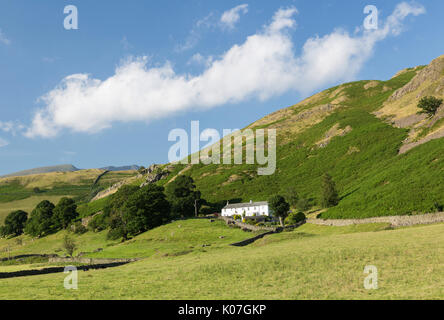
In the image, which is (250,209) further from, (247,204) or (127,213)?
(127,213)

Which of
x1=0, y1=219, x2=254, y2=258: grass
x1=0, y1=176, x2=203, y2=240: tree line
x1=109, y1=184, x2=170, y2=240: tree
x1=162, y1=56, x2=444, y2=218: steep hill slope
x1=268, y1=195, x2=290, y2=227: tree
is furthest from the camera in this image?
x1=0, y1=176, x2=203, y2=240: tree line

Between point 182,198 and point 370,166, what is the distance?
249 feet

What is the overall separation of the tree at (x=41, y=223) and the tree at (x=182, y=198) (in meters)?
64.0

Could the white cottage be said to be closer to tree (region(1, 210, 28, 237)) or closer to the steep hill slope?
the steep hill slope

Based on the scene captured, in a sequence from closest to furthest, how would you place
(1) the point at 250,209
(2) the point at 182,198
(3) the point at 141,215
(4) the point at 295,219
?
(4) the point at 295,219 → (3) the point at 141,215 → (2) the point at 182,198 → (1) the point at 250,209

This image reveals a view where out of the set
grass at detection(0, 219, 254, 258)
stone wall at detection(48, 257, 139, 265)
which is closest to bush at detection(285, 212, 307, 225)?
grass at detection(0, 219, 254, 258)

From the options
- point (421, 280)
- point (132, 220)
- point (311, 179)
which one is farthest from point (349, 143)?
point (421, 280)

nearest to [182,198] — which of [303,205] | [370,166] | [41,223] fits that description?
[303,205]

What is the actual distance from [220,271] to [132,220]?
7255 cm

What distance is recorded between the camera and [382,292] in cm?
1984

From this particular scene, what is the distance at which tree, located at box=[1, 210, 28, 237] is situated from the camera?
164 m

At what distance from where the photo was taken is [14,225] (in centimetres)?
16362

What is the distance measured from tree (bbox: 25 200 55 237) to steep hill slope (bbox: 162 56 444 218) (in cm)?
7439
